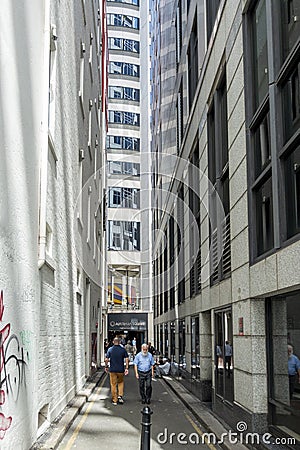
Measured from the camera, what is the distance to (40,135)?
9.99 meters

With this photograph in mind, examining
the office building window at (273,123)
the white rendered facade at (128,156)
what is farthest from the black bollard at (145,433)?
the white rendered facade at (128,156)

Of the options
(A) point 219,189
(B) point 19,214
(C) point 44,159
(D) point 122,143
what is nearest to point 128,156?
(D) point 122,143

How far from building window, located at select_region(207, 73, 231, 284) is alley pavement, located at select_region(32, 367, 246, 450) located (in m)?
3.09

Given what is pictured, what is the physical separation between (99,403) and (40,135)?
8.66 m

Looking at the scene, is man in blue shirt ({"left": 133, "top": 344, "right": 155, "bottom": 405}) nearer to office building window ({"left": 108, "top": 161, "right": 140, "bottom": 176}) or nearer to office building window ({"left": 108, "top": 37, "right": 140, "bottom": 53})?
office building window ({"left": 108, "top": 161, "right": 140, "bottom": 176})

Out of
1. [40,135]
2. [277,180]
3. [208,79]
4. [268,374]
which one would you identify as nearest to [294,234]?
[277,180]

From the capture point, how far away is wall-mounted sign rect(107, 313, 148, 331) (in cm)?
5344

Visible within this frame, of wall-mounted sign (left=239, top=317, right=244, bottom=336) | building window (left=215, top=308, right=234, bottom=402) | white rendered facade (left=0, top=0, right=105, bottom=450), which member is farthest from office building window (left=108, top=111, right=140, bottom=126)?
wall-mounted sign (left=239, top=317, right=244, bottom=336)

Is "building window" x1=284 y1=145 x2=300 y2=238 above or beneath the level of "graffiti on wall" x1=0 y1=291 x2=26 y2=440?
above

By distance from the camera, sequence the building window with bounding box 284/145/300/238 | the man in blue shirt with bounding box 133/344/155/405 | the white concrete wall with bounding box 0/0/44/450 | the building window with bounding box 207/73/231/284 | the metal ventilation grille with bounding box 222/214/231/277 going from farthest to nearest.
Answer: the man in blue shirt with bounding box 133/344/155/405 < the building window with bounding box 207/73/231/284 < the metal ventilation grille with bounding box 222/214/231/277 < the building window with bounding box 284/145/300/238 < the white concrete wall with bounding box 0/0/44/450

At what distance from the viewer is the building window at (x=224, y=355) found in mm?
11812

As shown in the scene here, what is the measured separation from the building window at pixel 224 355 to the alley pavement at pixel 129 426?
649 millimetres

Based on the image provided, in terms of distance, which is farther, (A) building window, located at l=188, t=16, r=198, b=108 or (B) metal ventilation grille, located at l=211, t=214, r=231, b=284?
(A) building window, located at l=188, t=16, r=198, b=108

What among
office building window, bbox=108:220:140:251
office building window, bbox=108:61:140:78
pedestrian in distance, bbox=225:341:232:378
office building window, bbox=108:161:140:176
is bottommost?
pedestrian in distance, bbox=225:341:232:378
